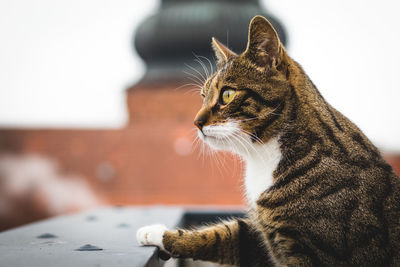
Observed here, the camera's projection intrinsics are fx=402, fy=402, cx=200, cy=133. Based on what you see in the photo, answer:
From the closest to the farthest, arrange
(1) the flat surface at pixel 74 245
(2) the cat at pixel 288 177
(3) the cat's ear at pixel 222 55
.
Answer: (1) the flat surface at pixel 74 245 < (2) the cat at pixel 288 177 < (3) the cat's ear at pixel 222 55

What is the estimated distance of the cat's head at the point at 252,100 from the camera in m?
1.31

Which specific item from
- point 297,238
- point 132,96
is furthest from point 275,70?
point 132,96

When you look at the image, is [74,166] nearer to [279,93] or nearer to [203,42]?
[203,42]

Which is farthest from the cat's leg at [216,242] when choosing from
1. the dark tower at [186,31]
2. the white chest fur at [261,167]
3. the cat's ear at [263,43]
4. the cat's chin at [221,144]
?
the dark tower at [186,31]

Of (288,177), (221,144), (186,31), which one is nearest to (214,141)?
(221,144)

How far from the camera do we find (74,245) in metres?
1.25

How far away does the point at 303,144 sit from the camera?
1274 millimetres

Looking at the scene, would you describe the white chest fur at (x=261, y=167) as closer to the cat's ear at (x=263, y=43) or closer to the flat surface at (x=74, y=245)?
the cat's ear at (x=263, y=43)

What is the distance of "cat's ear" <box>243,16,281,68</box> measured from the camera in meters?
1.29

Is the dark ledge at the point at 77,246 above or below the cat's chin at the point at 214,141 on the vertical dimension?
below

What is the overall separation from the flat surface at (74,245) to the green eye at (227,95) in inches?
21.4

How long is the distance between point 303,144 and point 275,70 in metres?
0.26

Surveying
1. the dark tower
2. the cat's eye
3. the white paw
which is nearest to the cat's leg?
the white paw

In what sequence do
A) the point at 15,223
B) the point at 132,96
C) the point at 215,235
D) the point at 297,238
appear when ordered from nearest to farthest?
1. the point at 297,238
2. the point at 215,235
3. the point at 15,223
4. the point at 132,96
